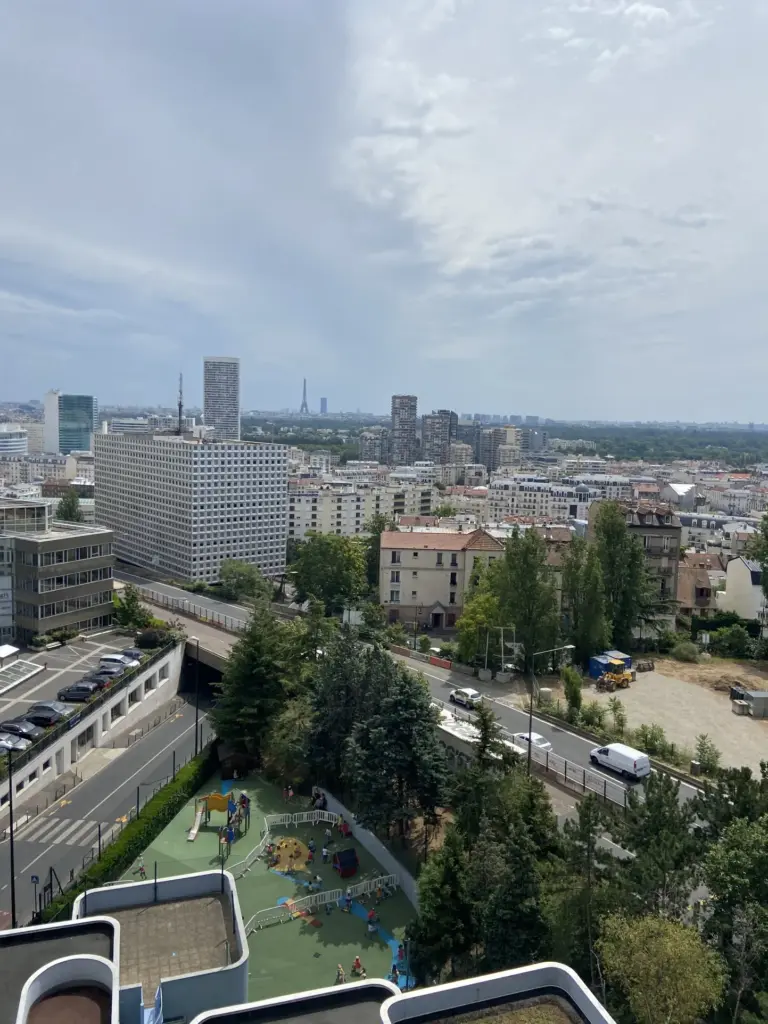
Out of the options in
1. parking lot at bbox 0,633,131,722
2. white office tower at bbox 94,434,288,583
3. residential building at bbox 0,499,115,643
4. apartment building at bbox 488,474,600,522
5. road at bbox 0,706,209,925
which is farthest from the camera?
apartment building at bbox 488,474,600,522

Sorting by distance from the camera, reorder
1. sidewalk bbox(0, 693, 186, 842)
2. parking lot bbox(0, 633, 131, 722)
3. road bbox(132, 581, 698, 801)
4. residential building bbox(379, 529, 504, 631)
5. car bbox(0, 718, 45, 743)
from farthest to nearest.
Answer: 1. residential building bbox(379, 529, 504, 631)
2. parking lot bbox(0, 633, 131, 722)
3. car bbox(0, 718, 45, 743)
4. sidewalk bbox(0, 693, 186, 842)
5. road bbox(132, 581, 698, 801)

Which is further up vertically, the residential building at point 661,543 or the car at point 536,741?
the residential building at point 661,543

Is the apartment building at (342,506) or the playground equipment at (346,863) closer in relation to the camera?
the playground equipment at (346,863)

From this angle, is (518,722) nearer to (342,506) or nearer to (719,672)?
(719,672)

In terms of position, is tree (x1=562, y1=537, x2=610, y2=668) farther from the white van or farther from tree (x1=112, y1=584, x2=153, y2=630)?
tree (x1=112, y1=584, x2=153, y2=630)

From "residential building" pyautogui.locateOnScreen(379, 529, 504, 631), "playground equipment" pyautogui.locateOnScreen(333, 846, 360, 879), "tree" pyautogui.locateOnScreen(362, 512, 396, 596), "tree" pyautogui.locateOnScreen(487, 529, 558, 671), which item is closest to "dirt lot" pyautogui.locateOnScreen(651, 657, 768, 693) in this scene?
"tree" pyautogui.locateOnScreen(487, 529, 558, 671)

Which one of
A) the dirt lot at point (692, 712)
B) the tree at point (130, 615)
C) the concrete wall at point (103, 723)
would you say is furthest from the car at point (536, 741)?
the tree at point (130, 615)

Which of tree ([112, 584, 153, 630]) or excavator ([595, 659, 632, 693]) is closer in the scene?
excavator ([595, 659, 632, 693])

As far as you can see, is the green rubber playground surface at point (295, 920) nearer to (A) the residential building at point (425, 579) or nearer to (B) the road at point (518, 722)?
(B) the road at point (518, 722)
